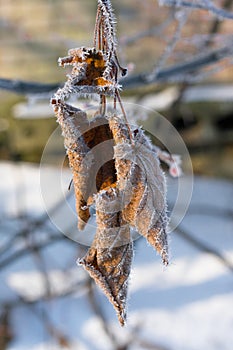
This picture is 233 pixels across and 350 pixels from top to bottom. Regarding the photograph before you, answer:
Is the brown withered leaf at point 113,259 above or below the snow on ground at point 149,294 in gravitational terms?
above

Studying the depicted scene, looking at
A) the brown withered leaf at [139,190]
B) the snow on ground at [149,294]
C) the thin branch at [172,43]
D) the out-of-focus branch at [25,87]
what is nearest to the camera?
the brown withered leaf at [139,190]

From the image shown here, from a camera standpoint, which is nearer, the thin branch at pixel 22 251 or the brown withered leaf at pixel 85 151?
the brown withered leaf at pixel 85 151

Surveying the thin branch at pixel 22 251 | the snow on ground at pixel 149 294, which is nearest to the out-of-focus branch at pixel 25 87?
the thin branch at pixel 22 251

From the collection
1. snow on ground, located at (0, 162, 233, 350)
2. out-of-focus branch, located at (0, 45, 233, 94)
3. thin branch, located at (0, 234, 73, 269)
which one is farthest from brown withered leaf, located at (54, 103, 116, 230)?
snow on ground, located at (0, 162, 233, 350)

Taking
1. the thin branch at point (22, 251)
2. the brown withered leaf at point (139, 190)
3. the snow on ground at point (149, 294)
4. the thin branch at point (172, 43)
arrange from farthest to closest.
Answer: the snow on ground at point (149, 294) → the thin branch at point (22, 251) → the thin branch at point (172, 43) → the brown withered leaf at point (139, 190)

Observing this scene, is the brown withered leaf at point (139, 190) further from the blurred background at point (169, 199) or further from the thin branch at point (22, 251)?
the thin branch at point (22, 251)

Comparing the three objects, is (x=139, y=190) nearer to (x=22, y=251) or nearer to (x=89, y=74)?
(x=89, y=74)

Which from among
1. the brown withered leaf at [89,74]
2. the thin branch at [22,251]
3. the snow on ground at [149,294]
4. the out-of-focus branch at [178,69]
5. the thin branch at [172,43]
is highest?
the brown withered leaf at [89,74]

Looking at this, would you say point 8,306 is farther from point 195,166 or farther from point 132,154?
point 132,154

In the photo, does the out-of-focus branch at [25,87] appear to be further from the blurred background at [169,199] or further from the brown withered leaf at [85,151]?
the brown withered leaf at [85,151]
